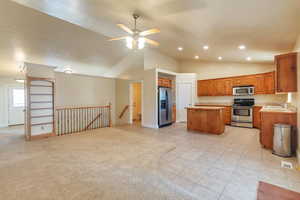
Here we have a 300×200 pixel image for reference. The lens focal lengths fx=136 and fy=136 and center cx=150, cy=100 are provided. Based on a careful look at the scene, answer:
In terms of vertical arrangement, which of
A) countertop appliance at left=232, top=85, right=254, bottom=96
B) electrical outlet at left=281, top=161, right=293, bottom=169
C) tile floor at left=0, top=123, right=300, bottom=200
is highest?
countertop appliance at left=232, top=85, right=254, bottom=96

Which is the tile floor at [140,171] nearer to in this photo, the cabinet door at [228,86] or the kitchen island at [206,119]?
the kitchen island at [206,119]

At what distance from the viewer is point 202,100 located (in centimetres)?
771

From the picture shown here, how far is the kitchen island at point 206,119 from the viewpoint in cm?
479

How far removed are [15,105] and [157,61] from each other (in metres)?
7.88

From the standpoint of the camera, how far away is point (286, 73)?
3.15 metres

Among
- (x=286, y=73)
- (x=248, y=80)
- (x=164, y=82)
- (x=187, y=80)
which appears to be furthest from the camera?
(x=187, y=80)

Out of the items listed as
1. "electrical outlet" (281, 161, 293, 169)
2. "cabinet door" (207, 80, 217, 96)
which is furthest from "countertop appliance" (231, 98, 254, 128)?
"electrical outlet" (281, 161, 293, 169)

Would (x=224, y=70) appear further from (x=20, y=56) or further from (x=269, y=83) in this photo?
(x=20, y=56)

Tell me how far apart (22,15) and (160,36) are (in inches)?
155

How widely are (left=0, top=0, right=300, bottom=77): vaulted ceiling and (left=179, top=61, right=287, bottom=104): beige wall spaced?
1846 mm

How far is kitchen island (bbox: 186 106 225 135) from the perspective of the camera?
4785mm

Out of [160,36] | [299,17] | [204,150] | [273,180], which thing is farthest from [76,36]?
[273,180]

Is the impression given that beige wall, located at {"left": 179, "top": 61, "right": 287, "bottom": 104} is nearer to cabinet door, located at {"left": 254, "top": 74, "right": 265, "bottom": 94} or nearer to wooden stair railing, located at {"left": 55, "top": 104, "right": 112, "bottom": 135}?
cabinet door, located at {"left": 254, "top": 74, "right": 265, "bottom": 94}

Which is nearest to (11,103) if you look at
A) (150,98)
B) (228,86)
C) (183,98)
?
(150,98)
